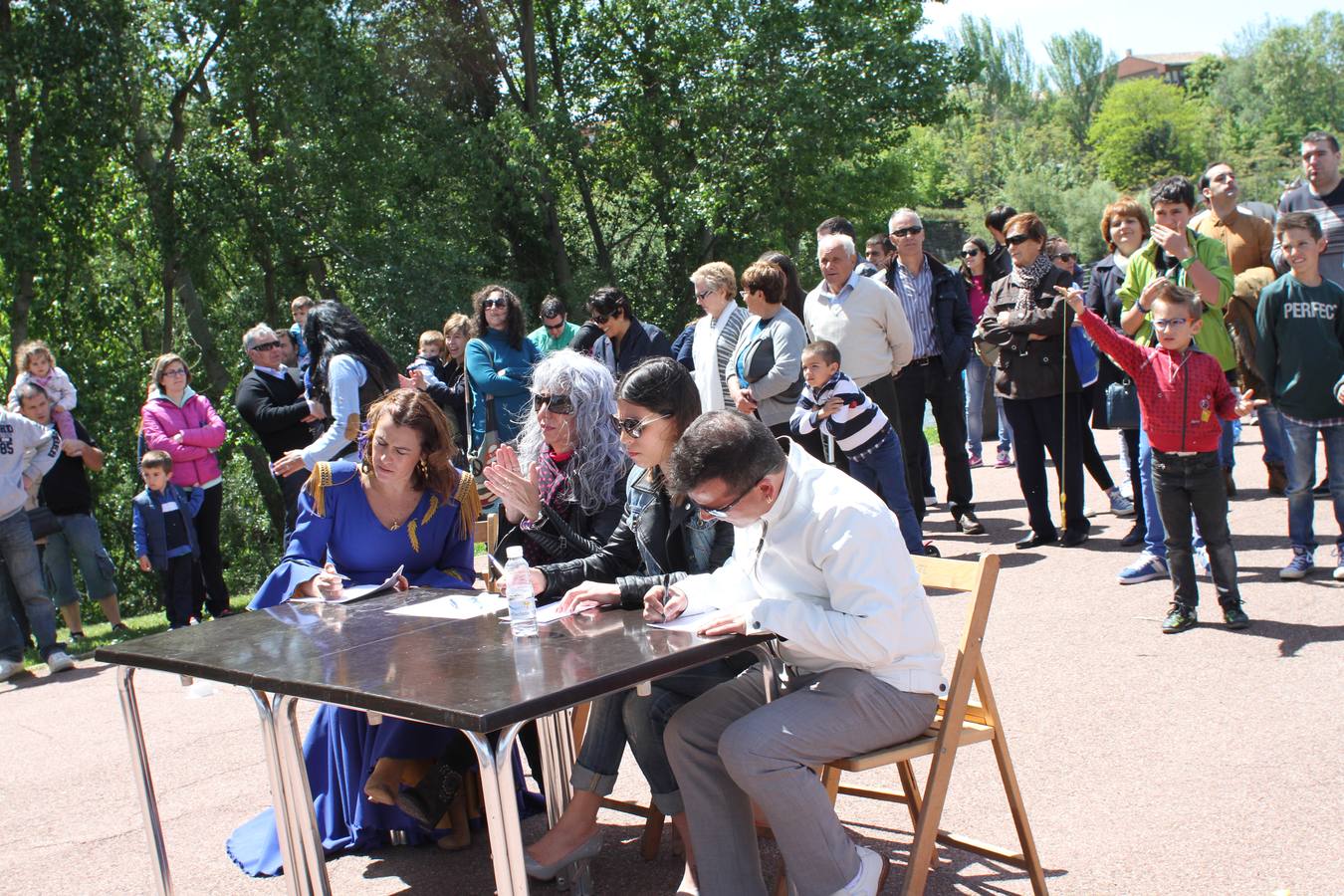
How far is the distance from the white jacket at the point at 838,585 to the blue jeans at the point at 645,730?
442mm

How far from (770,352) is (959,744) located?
4.27 meters

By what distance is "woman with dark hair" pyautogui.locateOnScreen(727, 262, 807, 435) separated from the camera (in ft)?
23.1

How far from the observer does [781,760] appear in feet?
9.20

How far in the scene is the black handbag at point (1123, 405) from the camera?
22.1ft

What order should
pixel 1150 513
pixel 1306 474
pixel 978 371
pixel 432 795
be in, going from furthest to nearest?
pixel 978 371
pixel 1150 513
pixel 1306 474
pixel 432 795

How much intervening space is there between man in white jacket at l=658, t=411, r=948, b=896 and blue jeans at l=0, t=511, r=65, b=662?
5.95 meters

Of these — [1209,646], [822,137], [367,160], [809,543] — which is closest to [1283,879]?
[809,543]

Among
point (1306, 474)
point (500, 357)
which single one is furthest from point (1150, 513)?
point (500, 357)

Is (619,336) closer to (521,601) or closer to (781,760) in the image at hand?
(521,601)

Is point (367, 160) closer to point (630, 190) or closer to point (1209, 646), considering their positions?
point (630, 190)

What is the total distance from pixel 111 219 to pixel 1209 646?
17.4 m

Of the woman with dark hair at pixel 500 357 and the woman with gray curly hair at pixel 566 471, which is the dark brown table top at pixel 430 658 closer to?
the woman with gray curly hair at pixel 566 471

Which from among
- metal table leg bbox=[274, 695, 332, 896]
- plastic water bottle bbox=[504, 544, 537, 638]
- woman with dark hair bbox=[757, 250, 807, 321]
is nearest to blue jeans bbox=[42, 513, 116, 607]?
woman with dark hair bbox=[757, 250, 807, 321]

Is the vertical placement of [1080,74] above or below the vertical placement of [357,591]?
above
